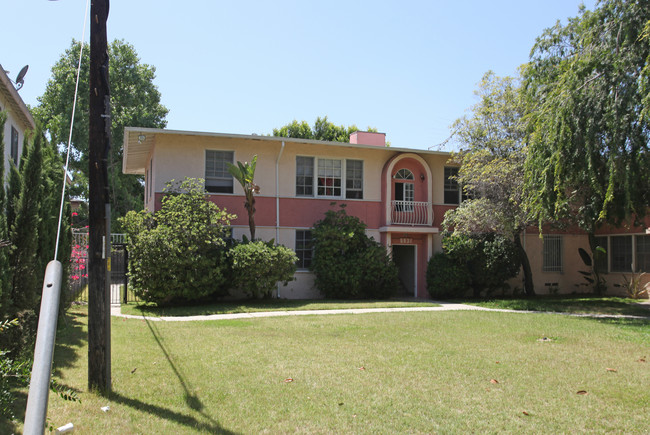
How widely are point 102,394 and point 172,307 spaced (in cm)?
955

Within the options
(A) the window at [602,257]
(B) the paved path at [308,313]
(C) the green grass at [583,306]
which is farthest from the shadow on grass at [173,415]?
(A) the window at [602,257]

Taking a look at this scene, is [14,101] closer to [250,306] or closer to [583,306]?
[250,306]

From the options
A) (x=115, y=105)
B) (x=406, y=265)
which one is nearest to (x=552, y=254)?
(x=406, y=265)

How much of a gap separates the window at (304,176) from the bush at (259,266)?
348 cm

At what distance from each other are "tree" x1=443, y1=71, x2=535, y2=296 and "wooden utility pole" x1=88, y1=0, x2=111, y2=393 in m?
13.0

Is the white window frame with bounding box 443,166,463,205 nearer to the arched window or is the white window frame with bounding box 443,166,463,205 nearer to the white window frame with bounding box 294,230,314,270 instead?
the arched window

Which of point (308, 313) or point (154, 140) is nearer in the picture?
point (308, 313)

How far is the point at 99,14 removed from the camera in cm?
615

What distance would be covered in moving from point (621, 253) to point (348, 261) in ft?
39.4

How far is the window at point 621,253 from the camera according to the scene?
21.6m

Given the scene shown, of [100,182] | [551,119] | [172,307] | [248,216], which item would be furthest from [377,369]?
[248,216]

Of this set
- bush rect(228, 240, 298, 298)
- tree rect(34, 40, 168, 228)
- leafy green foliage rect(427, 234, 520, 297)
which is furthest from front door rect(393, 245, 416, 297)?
tree rect(34, 40, 168, 228)

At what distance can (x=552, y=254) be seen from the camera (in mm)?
22469

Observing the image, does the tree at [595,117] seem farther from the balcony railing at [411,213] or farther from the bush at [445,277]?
the balcony railing at [411,213]
